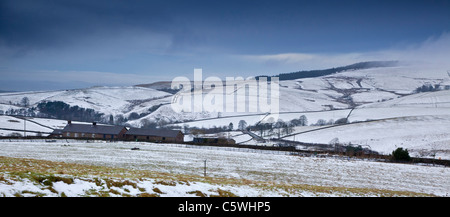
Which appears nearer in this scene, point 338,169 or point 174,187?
point 174,187

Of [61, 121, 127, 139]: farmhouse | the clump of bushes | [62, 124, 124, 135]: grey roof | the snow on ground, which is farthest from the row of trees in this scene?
the clump of bushes

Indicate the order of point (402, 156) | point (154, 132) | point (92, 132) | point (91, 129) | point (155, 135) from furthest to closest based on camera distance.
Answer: point (91, 129), point (154, 132), point (92, 132), point (155, 135), point (402, 156)

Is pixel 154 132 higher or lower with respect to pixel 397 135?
higher

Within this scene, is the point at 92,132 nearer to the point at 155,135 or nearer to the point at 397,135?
the point at 155,135

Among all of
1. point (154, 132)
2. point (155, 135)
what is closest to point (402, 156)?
point (155, 135)

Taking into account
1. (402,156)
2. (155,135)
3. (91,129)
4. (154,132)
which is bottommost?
(402,156)

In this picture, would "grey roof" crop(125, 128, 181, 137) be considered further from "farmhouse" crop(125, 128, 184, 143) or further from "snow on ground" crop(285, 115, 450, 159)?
"snow on ground" crop(285, 115, 450, 159)

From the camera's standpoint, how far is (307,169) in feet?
138

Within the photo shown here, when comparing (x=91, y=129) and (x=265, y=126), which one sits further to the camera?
(x=265, y=126)

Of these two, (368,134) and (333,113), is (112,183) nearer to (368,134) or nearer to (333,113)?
(368,134)

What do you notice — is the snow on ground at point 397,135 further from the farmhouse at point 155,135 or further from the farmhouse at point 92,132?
the farmhouse at point 92,132
